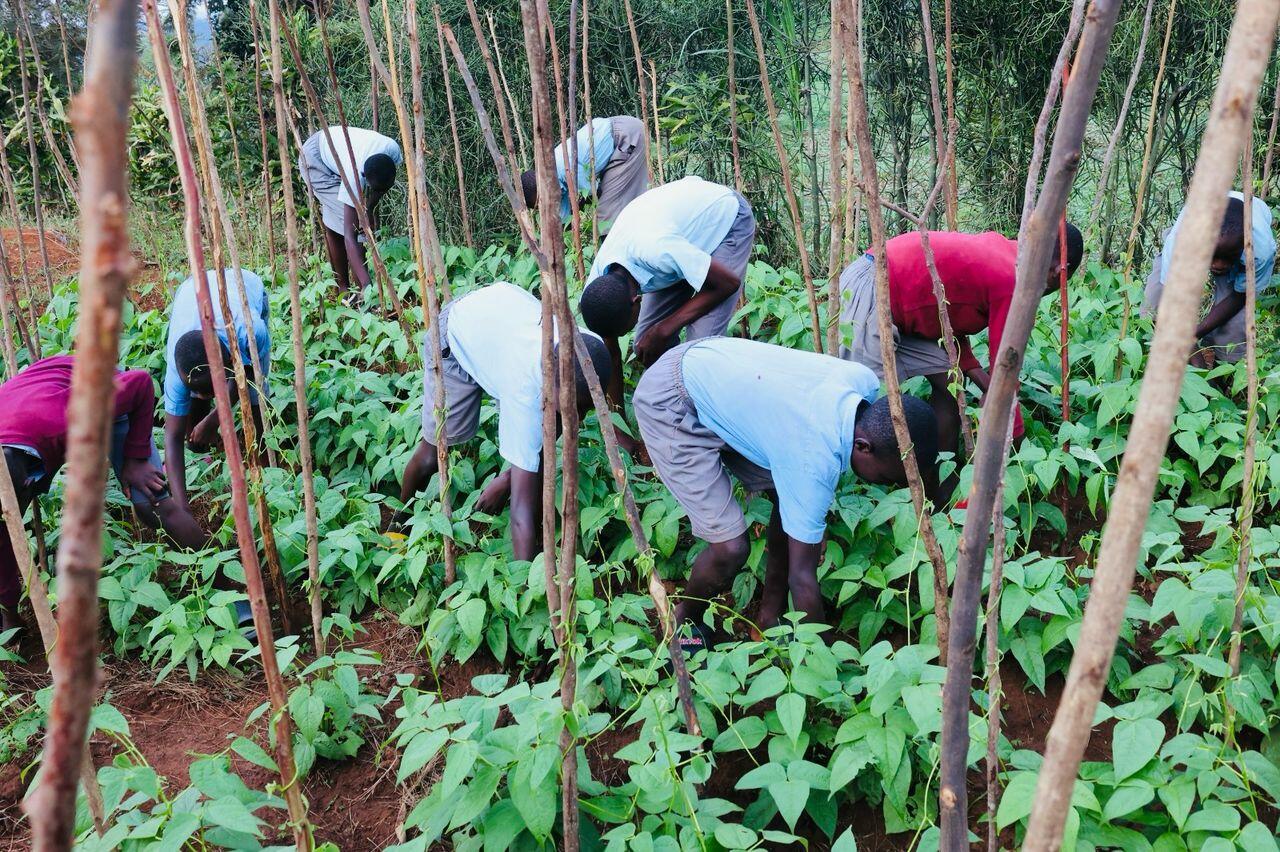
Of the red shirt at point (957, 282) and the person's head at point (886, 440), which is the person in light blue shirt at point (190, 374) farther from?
the red shirt at point (957, 282)

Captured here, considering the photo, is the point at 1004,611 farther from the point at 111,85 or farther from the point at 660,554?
the point at 111,85

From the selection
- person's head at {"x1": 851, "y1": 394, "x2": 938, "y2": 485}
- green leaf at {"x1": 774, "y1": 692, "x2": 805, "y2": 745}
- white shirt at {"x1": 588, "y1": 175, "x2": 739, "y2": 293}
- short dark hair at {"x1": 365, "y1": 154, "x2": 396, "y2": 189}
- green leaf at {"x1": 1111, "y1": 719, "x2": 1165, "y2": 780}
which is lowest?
green leaf at {"x1": 1111, "y1": 719, "x2": 1165, "y2": 780}

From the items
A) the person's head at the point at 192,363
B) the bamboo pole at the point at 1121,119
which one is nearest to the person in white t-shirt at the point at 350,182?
the person's head at the point at 192,363

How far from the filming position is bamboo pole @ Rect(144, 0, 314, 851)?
1.14 m

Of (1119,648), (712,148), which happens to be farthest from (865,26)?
(1119,648)

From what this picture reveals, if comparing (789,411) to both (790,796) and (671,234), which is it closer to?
(790,796)

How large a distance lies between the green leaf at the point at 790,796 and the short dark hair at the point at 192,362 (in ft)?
7.27

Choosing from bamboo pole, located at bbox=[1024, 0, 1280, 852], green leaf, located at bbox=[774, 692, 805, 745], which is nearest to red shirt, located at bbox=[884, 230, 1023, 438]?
green leaf, located at bbox=[774, 692, 805, 745]

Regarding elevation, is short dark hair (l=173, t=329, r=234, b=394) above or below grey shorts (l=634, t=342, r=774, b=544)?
above

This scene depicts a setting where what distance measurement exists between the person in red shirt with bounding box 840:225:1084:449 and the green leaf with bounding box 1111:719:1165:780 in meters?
1.30

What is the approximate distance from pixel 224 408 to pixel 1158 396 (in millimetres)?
1071

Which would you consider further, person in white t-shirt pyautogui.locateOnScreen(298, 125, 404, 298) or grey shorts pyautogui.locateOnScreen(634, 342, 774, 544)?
person in white t-shirt pyautogui.locateOnScreen(298, 125, 404, 298)

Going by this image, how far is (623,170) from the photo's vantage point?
477 centimetres

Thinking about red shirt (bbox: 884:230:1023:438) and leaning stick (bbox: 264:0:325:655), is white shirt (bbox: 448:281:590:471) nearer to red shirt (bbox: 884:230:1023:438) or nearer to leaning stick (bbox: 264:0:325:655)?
leaning stick (bbox: 264:0:325:655)
